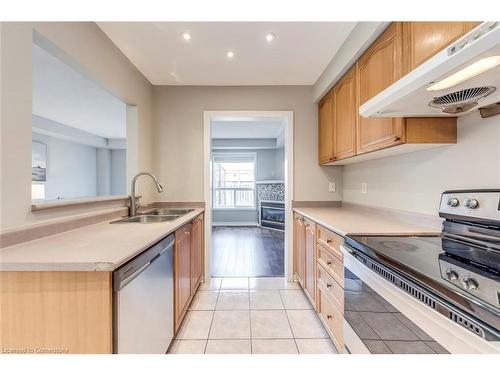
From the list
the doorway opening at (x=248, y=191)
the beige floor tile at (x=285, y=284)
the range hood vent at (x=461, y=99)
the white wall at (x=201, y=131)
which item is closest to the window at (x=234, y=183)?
the doorway opening at (x=248, y=191)

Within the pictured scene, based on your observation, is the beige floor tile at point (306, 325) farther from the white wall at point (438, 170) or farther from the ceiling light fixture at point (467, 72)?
the ceiling light fixture at point (467, 72)

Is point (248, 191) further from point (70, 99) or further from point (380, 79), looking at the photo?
point (380, 79)

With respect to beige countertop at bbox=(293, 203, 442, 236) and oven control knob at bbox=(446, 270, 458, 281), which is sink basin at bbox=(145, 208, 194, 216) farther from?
oven control knob at bbox=(446, 270, 458, 281)

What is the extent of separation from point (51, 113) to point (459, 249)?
580cm

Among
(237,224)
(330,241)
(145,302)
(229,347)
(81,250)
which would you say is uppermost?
(81,250)

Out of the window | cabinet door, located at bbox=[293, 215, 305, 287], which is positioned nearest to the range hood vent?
cabinet door, located at bbox=[293, 215, 305, 287]

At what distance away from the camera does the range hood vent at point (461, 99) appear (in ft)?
3.32

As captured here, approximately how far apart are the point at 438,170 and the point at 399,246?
698 mm

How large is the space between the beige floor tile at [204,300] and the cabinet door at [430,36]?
2453 mm

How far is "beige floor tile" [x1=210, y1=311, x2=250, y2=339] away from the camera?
188cm

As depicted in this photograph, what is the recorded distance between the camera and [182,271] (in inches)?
77.0

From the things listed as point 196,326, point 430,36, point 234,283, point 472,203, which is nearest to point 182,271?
point 196,326

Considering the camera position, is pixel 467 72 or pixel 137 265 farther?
pixel 137 265
